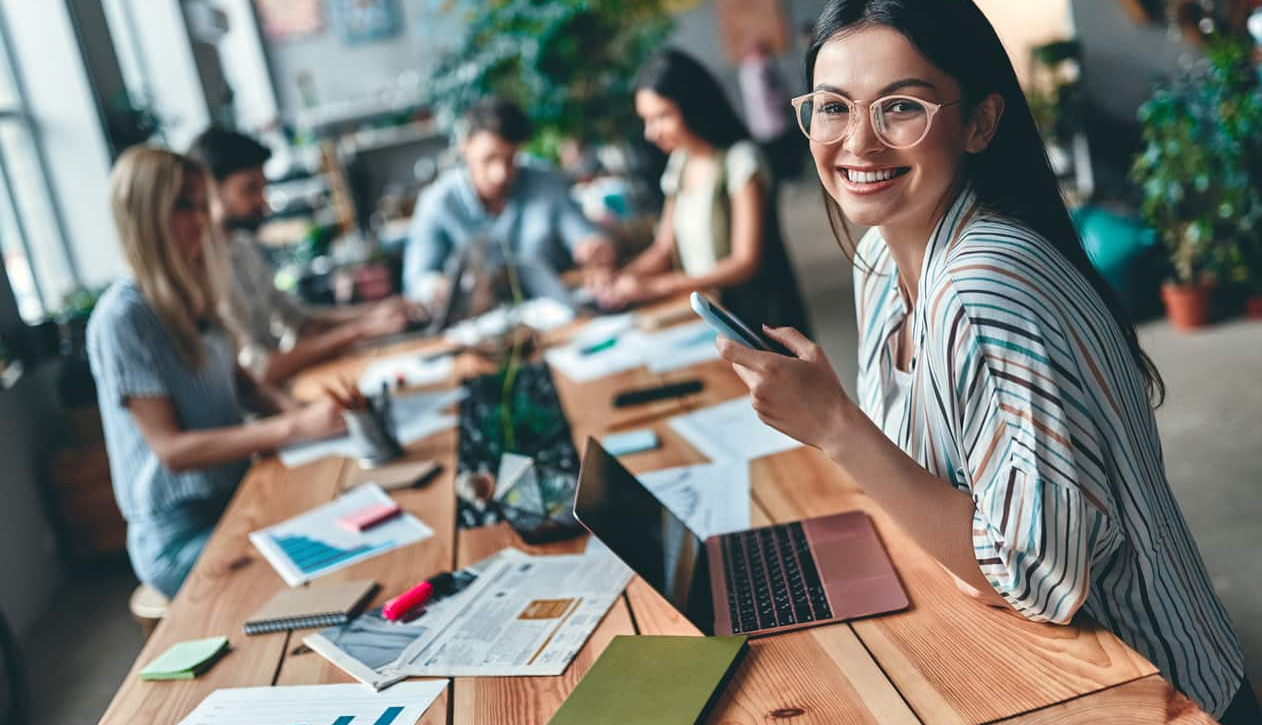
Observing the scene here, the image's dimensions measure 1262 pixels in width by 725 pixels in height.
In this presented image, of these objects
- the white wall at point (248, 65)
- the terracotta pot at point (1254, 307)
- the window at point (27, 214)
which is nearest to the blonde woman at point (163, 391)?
the window at point (27, 214)

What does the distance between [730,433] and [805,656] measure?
2.66 feet

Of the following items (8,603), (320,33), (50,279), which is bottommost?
(8,603)

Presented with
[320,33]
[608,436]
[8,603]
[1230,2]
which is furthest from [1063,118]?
[320,33]

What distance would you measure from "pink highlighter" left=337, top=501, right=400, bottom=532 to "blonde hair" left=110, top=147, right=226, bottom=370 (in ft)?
2.57

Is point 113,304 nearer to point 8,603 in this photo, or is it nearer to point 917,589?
point 8,603

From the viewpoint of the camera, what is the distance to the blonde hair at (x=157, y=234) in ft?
7.35

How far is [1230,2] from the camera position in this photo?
4.66 metres

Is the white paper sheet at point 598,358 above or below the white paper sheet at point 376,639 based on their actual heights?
below

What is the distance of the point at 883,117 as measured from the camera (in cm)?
112

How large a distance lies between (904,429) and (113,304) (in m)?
1.76

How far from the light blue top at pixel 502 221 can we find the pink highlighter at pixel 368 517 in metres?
1.84

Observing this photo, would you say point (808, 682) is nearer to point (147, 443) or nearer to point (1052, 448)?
point (1052, 448)

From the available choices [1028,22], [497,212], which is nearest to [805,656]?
[497,212]

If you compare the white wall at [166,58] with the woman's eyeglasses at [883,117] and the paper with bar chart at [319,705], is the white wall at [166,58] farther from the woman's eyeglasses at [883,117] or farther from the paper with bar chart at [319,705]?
the woman's eyeglasses at [883,117]
